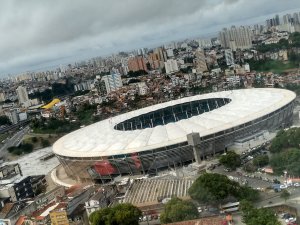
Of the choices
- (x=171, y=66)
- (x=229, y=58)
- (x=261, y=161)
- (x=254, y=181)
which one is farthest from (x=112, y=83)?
(x=254, y=181)

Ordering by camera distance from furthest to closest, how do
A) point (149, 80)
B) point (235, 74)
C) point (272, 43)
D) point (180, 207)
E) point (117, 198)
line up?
1. point (149, 80)
2. point (272, 43)
3. point (235, 74)
4. point (117, 198)
5. point (180, 207)

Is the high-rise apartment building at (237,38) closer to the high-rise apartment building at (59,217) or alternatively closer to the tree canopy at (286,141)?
the tree canopy at (286,141)

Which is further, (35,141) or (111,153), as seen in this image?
(35,141)

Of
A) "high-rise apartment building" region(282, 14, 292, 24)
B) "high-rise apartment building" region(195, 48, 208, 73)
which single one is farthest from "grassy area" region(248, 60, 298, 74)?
"high-rise apartment building" region(282, 14, 292, 24)

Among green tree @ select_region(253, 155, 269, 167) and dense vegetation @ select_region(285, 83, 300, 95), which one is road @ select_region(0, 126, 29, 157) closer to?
dense vegetation @ select_region(285, 83, 300, 95)

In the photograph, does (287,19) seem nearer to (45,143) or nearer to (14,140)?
(45,143)

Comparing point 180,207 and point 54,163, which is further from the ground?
point 180,207

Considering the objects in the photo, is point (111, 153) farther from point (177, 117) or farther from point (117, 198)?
point (177, 117)

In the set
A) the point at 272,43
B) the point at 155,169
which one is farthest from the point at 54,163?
the point at 272,43
